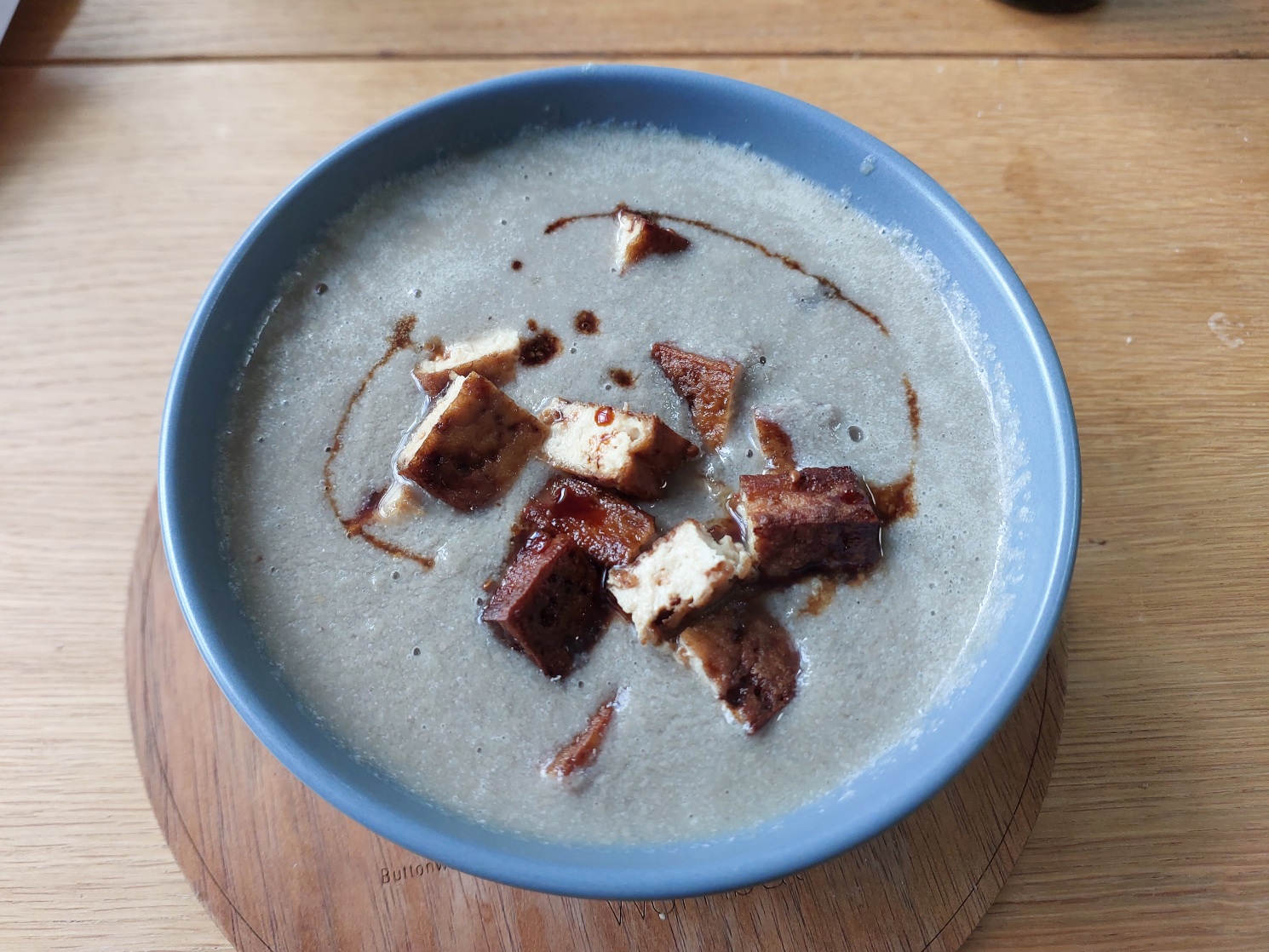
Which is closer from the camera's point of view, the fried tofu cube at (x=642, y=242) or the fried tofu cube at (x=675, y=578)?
the fried tofu cube at (x=675, y=578)

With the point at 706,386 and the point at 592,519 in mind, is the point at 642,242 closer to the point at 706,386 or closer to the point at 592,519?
the point at 706,386

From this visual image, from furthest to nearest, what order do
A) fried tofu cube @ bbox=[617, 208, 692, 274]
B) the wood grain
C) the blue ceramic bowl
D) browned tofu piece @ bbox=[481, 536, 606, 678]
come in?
the wood grain < fried tofu cube @ bbox=[617, 208, 692, 274] < browned tofu piece @ bbox=[481, 536, 606, 678] < the blue ceramic bowl

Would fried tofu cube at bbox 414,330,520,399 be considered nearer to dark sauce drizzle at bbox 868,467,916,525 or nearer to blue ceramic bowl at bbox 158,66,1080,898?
blue ceramic bowl at bbox 158,66,1080,898

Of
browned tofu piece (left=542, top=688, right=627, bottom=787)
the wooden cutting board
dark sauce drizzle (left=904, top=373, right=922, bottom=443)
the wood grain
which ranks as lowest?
the wooden cutting board

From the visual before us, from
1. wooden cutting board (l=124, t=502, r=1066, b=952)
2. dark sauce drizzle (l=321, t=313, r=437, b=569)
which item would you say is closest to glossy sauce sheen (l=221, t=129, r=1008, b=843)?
dark sauce drizzle (l=321, t=313, r=437, b=569)

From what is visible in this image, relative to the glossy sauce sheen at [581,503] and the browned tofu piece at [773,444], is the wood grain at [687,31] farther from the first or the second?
the browned tofu piece at [773,444]

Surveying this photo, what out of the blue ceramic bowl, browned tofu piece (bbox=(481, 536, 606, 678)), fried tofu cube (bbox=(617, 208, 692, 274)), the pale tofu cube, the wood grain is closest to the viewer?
the blue ceramic bowl

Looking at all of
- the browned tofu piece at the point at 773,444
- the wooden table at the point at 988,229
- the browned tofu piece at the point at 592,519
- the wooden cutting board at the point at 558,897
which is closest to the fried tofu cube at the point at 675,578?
the browned tofu piece at the point at 592,519
